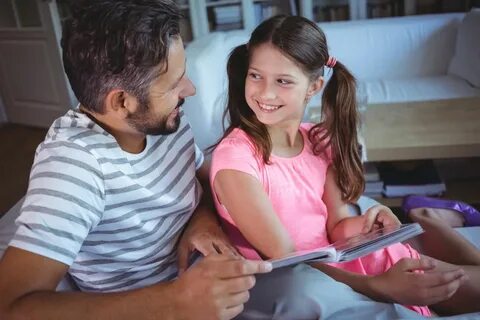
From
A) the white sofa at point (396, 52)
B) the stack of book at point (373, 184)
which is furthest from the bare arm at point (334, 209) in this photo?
the white sofa at point (396, 52)

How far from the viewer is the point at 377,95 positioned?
8.96 feet

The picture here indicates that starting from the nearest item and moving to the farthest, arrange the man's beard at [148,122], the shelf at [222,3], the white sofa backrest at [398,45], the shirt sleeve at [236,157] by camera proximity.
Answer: the man's beard at [148,122]
the shirt sleeve at [236,157]
the white sofa backrest at [398,45]
the shelf at [222,3]

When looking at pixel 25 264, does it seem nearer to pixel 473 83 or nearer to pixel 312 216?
pixel 312 216

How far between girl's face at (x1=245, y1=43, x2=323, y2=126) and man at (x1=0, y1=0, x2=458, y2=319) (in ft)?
0.67

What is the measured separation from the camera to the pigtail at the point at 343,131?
1.33 meters

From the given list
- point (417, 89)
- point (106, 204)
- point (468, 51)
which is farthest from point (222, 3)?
point (106, 204)

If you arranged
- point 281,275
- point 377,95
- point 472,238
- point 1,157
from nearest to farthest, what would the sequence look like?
point 281,275, point 472,238, point 377,95, point 1,157

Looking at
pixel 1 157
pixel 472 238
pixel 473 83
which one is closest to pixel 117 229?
pixel 472 238

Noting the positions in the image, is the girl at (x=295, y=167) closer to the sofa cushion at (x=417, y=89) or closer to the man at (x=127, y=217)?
the man at (x=127, y=217)

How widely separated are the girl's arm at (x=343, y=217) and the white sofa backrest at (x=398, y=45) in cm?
193

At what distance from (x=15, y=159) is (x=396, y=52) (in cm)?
266

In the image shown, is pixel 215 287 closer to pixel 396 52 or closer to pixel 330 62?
pixel 330 62

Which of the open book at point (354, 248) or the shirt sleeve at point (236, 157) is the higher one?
the shirt sleeve at point (236, 157)

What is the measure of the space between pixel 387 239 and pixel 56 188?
0.64 m
